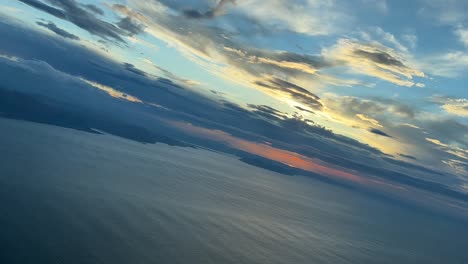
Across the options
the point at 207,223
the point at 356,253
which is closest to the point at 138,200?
the point at 207,223

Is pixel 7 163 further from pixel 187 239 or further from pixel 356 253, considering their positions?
pixel 356 253

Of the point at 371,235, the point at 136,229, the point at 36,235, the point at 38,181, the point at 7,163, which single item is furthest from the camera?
the point at 371,235

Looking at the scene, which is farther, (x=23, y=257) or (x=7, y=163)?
(x=7, y=163)

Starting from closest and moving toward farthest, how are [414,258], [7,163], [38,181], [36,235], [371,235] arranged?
[36,235]
[38,181]
[7,163]
[414,258]
[371,235]

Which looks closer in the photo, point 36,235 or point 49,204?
point 36,235

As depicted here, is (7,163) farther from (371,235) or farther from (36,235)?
(371,235)

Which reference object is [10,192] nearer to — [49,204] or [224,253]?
[49,204]

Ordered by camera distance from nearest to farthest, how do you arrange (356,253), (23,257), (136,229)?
(23,257), (136,229), (356,253)

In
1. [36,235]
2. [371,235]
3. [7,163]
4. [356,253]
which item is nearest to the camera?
[36,235]

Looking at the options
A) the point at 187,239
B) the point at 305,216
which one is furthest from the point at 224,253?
the point at 305,216
